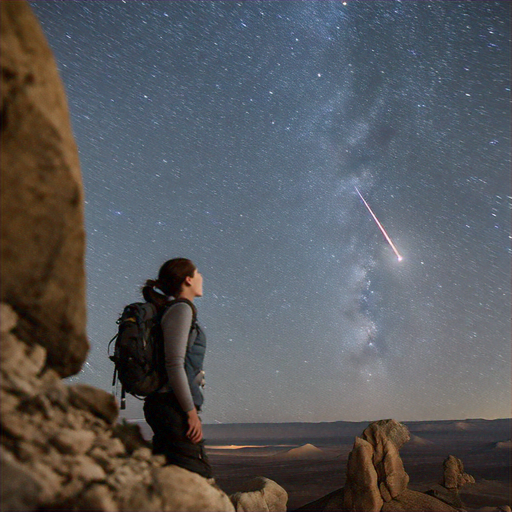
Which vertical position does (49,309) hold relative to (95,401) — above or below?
above

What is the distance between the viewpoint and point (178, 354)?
3.12m

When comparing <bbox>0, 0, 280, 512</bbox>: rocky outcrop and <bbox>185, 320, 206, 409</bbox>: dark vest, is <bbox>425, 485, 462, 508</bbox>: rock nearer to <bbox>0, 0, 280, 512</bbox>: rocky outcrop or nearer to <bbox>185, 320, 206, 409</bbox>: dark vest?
<bbox>185, 320, 206, 409</bbox>: dark vest

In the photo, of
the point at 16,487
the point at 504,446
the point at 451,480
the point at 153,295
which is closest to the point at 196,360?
the point at 153,295

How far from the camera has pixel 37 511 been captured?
6.84 ft

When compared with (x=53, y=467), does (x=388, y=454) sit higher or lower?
lower

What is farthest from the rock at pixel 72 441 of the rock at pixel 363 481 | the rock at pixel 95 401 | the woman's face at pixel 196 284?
the rock at pixel 363 481

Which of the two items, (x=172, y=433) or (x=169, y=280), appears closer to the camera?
(x=172, y=433)

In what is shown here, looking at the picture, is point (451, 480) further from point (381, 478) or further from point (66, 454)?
point (66, 454)

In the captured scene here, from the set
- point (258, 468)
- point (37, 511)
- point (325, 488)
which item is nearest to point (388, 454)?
point (37, 511)

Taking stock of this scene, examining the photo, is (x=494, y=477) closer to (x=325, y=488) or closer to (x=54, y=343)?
(x=325, y=488)

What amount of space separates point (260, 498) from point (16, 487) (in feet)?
53.3

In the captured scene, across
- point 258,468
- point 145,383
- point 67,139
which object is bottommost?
point 258,468

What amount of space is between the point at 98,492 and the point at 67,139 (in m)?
1.91

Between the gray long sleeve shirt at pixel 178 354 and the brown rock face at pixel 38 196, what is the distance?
0.61m
